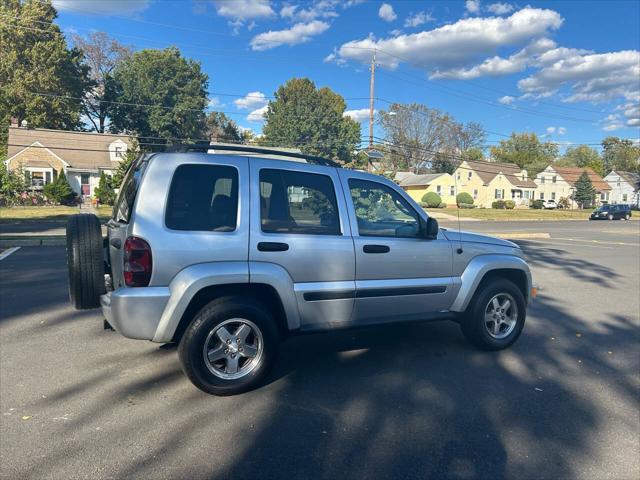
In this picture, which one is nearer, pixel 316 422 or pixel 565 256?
pixel 316 422

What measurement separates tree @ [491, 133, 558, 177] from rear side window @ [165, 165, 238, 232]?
9870 centimetres

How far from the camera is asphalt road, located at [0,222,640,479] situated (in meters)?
2.98

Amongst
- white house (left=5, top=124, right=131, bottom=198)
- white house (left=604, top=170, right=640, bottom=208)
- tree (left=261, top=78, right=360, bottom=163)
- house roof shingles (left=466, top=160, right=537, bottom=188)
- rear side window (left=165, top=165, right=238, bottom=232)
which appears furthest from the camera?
white house (left=604, top=170, right=640, bottom=208)

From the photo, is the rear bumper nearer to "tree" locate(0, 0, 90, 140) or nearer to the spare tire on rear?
the spare tire on rear

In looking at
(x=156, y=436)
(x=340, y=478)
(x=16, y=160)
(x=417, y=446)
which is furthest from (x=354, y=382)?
(x=16, y=160)

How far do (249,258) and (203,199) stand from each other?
2.01 feet

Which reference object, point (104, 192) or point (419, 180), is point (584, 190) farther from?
point (104, 192)

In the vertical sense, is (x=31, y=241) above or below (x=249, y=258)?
below

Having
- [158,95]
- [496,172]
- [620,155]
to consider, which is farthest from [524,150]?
[158,95]

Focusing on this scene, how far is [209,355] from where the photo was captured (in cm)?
383

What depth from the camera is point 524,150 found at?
99562 mm

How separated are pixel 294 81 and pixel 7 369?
7183cm

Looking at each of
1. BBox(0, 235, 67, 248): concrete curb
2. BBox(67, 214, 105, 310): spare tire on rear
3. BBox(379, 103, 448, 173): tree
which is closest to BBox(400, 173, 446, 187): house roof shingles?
BBox(379, 103, 448, 173): tree

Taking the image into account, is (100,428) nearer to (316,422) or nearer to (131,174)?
(316,422)
